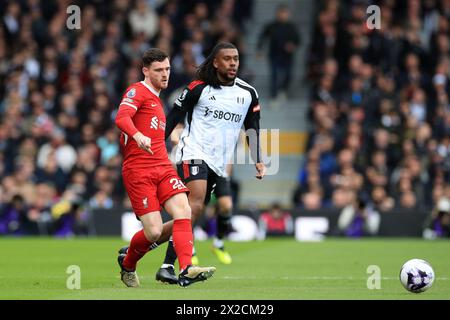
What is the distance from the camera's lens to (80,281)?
40.4ft

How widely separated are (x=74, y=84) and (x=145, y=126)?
16.1m

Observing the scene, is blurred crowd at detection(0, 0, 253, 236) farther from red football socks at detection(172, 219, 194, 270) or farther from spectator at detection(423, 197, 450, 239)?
red football socks at detection(172, 219, 194, 270)

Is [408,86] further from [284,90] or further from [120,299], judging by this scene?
[120,299]

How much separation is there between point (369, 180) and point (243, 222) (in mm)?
2776

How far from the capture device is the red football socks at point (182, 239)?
1105cm

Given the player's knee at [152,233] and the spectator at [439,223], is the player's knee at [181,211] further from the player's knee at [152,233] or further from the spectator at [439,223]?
the spectator at [439,223]

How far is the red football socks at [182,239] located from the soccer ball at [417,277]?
2.08m

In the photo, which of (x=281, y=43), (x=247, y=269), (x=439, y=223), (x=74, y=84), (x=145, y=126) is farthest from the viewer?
(x=74, y=84)

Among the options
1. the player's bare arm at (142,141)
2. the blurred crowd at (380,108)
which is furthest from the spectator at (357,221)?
the player's bare arm at (142,141)

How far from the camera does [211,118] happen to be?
41.5ft

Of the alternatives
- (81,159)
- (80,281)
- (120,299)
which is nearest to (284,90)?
(81,159)

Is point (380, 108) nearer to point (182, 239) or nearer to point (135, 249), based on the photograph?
point (135, 249)

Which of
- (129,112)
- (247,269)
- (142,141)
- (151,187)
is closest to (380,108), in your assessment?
Answer: (247,269)

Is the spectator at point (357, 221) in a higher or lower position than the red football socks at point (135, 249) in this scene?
lower
